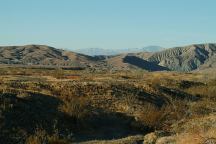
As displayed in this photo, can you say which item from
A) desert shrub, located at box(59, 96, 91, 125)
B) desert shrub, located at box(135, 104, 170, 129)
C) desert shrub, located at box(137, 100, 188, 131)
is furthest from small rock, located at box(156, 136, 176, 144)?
desert shrub, located at box(59, 96, 91, 125)

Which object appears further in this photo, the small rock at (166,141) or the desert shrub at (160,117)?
the desert shrub at (160,117)

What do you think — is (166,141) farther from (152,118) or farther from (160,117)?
(160,117)

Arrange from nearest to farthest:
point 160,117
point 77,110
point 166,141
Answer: point 166,141 < point 77,110 < point 160,117

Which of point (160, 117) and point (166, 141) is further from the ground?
point (166, 141)

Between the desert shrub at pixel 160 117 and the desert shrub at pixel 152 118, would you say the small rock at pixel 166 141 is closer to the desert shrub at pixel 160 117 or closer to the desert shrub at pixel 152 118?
the desert shrub at pixel 160 117

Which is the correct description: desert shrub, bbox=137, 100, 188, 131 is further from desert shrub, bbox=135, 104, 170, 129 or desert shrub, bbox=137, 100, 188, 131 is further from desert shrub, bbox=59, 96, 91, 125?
desert shrub, bbox=59, 96, 91, 125

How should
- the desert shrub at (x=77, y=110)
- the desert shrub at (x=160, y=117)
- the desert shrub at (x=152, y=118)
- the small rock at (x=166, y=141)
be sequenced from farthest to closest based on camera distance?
1. the desert shrub at (x=152, y=118)
2. the desert shrub at (x=160, y=117)
3. the desert shrub at (x=77, y=110)
4. the small rock at (x=166, y=141)

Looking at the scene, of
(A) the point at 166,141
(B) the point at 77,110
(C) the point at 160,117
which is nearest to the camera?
(A) the point at 166,141

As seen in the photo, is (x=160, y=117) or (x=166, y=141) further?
(x=160, y=117)

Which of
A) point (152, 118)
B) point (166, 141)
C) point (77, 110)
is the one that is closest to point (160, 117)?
point (152, 118)

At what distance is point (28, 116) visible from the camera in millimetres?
28500

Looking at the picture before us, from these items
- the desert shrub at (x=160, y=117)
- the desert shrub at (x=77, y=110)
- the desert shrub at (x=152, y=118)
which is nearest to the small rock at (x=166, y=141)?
the desert shrub at (x=160, y=117)

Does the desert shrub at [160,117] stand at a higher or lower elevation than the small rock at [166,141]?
lower

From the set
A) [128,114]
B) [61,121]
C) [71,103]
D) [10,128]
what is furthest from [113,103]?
[10,128]
